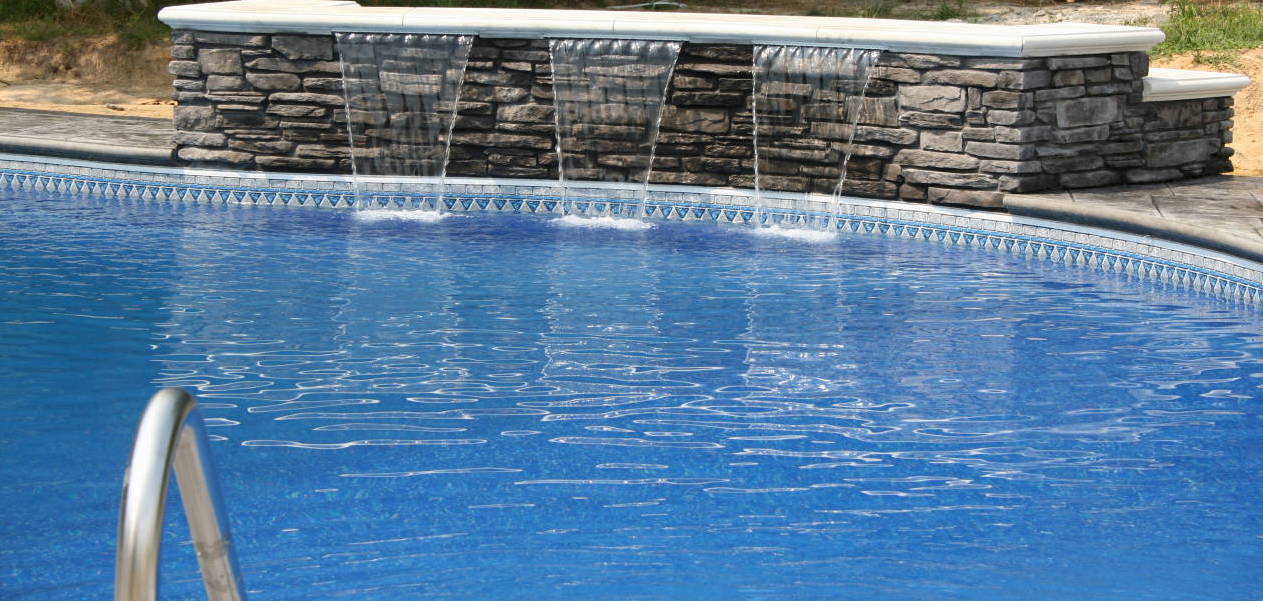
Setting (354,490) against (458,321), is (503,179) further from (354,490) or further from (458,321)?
(354,490)

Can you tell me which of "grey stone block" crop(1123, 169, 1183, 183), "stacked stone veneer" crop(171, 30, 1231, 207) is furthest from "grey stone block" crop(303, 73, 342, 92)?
"grey stone block" crop(1123, 169, 1183, 183)

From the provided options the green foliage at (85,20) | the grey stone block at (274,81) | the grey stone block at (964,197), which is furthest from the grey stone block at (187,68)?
the green foliage at (85,20)

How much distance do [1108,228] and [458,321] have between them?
3.77 metres

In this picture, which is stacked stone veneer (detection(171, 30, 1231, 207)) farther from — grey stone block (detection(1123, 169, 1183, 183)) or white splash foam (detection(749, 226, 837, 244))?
white splash foam (detection(749, 226, 837, 244))

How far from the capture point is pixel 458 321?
6.53 metres

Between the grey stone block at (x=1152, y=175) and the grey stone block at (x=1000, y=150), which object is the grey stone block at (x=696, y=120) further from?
the grey stone block at (x=1152, y=175)

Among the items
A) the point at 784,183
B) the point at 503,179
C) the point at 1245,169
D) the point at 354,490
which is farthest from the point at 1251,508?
the point at 1245,169

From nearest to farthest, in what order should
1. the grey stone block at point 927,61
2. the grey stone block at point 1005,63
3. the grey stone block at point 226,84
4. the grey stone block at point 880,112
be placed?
1. the grey stone block at point 1005,63
2. the grey stone block at point 927,61
3. the grey stone block at point 880,112
4. the grey stone block at point 226,84

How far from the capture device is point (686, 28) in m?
8.81

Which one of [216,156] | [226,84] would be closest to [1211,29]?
[226,84]

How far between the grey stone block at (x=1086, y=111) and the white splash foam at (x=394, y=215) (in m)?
3.92

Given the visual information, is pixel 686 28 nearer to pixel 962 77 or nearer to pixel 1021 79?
pixel 962 77

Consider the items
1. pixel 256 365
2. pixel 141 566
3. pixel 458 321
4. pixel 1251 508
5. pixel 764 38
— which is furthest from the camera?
pixel 764 38

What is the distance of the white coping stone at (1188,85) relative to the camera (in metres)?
8.61
